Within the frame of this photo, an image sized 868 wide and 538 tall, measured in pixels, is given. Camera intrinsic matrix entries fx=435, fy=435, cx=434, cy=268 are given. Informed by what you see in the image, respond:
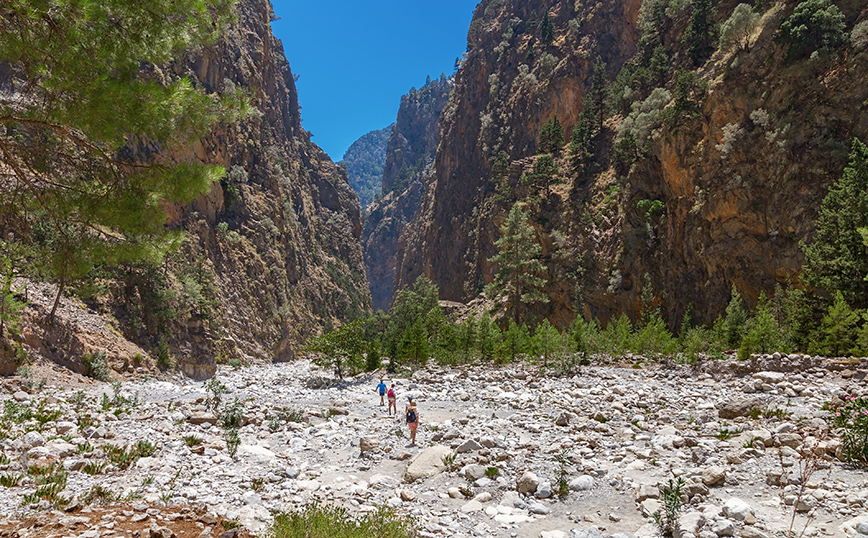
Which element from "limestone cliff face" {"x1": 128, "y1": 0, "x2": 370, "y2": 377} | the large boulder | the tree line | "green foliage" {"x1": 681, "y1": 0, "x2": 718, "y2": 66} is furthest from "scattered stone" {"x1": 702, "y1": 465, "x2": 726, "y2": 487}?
"green foliage" {"x1": 681, "y1": 0, "x2": 718, "y2": 66}

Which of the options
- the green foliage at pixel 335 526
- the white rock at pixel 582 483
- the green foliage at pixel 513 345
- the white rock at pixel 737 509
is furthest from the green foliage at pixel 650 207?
the green foliage at pixel 335 526

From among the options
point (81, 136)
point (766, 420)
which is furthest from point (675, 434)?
point (81, 136)

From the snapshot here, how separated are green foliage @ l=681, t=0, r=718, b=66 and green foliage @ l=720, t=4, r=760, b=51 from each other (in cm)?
571

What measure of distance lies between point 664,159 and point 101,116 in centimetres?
4133

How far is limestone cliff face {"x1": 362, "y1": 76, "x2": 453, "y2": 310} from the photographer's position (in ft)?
500

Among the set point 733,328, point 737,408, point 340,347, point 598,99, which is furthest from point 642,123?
point 737,408

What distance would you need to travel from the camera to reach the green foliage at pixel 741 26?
34156 mm

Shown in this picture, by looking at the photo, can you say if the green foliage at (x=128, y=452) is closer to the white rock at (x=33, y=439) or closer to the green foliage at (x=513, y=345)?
the white rock at (x=33, y=439)

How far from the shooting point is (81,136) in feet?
24.1

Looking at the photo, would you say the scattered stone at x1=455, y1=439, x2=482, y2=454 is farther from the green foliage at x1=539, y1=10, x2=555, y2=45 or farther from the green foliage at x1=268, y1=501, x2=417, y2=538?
the green foliage at x1=539, y1=10, x2=555, y2=45

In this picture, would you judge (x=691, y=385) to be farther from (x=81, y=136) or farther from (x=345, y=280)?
(x=345, y=280)

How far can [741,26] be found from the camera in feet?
113

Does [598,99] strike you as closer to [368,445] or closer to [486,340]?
[486,340]

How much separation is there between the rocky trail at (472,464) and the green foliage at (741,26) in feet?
107
